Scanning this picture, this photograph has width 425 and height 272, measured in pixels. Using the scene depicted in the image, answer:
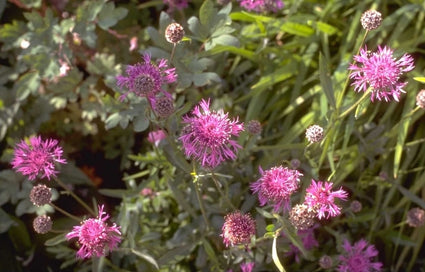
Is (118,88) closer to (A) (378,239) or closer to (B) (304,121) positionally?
(B) (304,121)

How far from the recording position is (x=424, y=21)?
191 cm

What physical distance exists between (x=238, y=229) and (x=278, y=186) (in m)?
0.12

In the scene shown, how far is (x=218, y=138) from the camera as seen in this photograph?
1.17m

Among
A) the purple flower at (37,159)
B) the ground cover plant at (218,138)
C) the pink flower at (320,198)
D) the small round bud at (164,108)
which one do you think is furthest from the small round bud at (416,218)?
the purple flower at (37,159)

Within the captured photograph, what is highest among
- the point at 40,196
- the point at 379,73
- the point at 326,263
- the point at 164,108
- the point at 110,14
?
the point at 379,73

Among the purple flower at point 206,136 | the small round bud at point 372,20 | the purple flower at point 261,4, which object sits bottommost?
the purple flower at point 206,136

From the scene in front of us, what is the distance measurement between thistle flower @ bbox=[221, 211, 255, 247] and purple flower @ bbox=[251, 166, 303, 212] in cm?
6

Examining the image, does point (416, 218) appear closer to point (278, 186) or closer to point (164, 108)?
point (278, 186)

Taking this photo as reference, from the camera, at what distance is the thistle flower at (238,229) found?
118 cm

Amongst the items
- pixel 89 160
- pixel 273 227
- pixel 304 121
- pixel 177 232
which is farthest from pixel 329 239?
pixel 89 160

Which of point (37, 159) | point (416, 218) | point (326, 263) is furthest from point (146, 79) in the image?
point (416, 218)

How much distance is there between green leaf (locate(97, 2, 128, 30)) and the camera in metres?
1.71

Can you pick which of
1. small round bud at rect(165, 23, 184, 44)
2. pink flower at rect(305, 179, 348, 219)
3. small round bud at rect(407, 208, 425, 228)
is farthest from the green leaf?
small round bud at rect(407, 208, 425, 228)

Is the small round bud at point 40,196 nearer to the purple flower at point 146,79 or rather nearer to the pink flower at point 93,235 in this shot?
the pink flower at point 93,235
